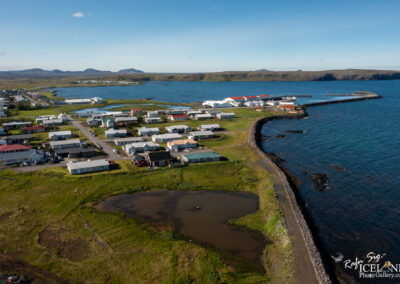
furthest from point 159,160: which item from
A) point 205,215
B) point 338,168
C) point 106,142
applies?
point 338,168

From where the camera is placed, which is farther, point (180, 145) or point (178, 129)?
point (178, 129)

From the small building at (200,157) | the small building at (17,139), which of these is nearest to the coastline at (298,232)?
the small building at (200,157)

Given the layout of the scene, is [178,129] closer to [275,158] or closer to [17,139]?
[275,158]

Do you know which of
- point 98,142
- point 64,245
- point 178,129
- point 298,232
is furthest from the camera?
point 178,129

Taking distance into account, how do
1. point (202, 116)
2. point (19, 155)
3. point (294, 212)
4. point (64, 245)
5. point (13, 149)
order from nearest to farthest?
1. point (64, 245)
2. point (294, 212)
3. point (19, 155)
4. point (13, 149)
5. point (202, 116)

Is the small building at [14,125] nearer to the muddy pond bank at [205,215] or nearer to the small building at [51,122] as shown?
the small building at [51,122]

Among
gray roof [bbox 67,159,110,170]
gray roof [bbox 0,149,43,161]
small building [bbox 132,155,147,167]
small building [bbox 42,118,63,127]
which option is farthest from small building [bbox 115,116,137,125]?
gray roof [bbox 67,159,110,170]

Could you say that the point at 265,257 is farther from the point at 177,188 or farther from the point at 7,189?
the point at 7,189
